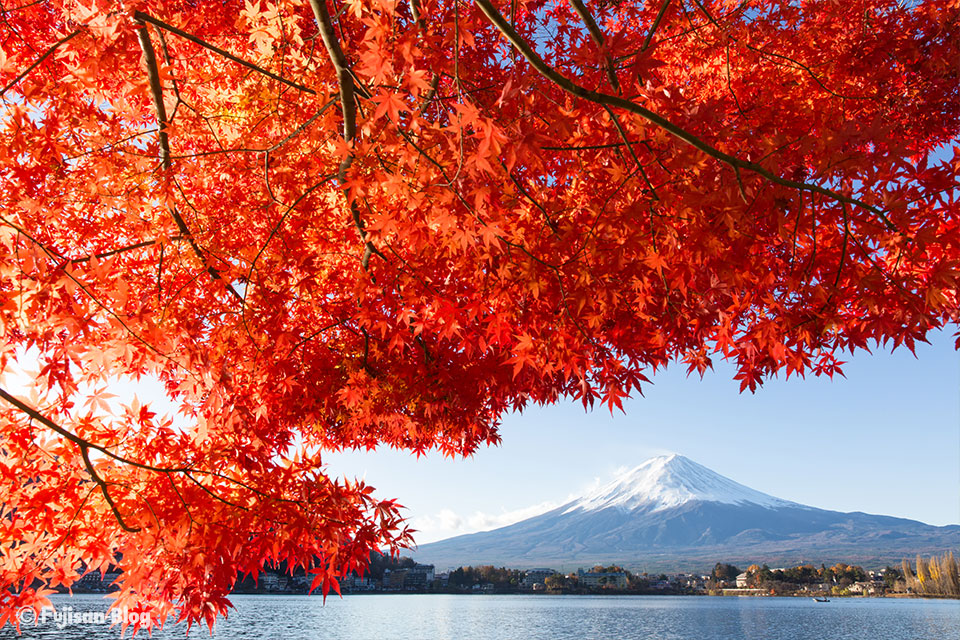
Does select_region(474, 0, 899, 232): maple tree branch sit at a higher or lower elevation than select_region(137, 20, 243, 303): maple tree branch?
lower

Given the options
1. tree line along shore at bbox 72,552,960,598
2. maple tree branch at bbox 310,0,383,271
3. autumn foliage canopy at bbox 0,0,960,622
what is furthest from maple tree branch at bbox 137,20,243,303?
tree line along shore at bbox 72,552,960,598

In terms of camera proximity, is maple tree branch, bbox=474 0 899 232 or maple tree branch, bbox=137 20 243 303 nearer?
maple tree branch, bbox=474 0 899 232

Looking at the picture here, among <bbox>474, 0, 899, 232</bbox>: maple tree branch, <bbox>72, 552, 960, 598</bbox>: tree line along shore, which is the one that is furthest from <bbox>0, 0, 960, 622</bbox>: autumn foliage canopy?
<bbox>72, 552, 960, 598</bbox>: tree line along shore

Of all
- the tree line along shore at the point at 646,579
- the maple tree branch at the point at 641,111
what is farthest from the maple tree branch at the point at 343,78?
the tree line along shore at the point at 646,579

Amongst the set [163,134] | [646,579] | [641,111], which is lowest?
[646,579]

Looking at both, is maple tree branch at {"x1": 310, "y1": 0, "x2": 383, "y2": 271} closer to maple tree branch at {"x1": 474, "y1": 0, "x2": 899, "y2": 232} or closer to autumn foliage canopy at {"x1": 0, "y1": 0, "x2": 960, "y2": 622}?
autumn foliage canopy at {"x1": 0, "y1": 0, "x2": 960, "y2": 622}

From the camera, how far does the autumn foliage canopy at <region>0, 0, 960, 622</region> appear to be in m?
2.86

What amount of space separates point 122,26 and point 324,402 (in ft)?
9.91

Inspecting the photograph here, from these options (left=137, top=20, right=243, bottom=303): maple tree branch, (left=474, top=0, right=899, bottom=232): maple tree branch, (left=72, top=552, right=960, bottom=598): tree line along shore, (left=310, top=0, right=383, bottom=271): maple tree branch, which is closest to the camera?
(left=474, top=0, right=899, bottom=232): maple tree branch

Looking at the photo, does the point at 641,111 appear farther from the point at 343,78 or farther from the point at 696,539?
the point at 696,539

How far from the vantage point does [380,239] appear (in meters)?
4.24

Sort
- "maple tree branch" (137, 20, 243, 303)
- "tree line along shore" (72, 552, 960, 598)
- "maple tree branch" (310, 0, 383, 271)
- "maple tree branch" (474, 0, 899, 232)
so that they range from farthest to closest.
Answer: "tree line along shore" (72, 552, 960, 598) → "maple tree branch" (137, 20, 243, 303) → "maple tree branch" (310, 0, 383, 271) → "maple tree branch" (474, 0, 899, 232)

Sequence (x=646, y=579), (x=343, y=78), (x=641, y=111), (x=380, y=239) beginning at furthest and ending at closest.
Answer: (x=646, y=579)
(x=380, y=239)
(x=343, y=78)
(x=641, y=111)

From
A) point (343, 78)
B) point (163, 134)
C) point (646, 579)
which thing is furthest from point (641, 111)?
point (646, 579)
